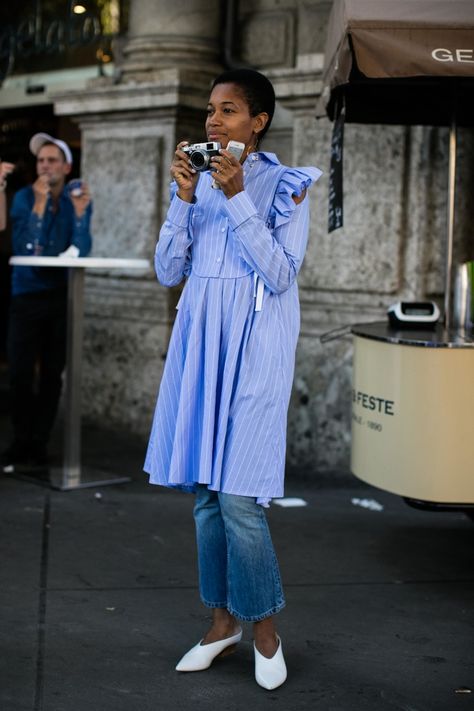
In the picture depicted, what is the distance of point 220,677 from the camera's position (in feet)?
11.5

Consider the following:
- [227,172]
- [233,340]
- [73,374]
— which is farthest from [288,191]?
[73,374]

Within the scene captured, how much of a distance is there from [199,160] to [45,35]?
21.7ft

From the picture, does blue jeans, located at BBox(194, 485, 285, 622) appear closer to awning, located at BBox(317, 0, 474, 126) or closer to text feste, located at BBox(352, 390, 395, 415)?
text feste, located at BBox(352, 390, 395, 415)

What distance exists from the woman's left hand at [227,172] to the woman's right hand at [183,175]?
11 cm

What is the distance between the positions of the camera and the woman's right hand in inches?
2.1

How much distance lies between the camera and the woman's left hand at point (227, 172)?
3225 millimetres

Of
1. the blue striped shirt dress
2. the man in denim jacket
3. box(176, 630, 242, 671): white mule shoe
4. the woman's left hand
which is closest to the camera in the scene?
the woman's left hand

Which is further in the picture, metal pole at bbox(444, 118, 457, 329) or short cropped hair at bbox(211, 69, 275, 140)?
metal pole at bbox(444, 118, 457, 329)

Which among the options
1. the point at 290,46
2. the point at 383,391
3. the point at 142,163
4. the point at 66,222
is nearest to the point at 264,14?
the point at 290,46

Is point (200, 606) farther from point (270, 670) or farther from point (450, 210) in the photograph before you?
point (450, 210)

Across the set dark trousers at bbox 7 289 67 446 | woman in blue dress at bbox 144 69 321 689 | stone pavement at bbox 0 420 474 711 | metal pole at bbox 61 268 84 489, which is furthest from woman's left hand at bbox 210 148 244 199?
dark trousers at bbox 7 289 67 446

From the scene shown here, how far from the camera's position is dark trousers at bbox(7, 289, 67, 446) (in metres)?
6.50

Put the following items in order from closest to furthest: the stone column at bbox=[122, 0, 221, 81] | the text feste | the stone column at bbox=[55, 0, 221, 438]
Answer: the text feste, the stone column at bbox=[55, 0, 221, 438], the stone column at bbox=[122, 0, 221, 81]

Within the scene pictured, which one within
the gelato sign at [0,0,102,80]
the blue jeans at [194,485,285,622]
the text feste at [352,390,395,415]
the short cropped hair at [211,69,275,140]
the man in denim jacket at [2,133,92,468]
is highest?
the gelato sign at [0,0,102,80]
